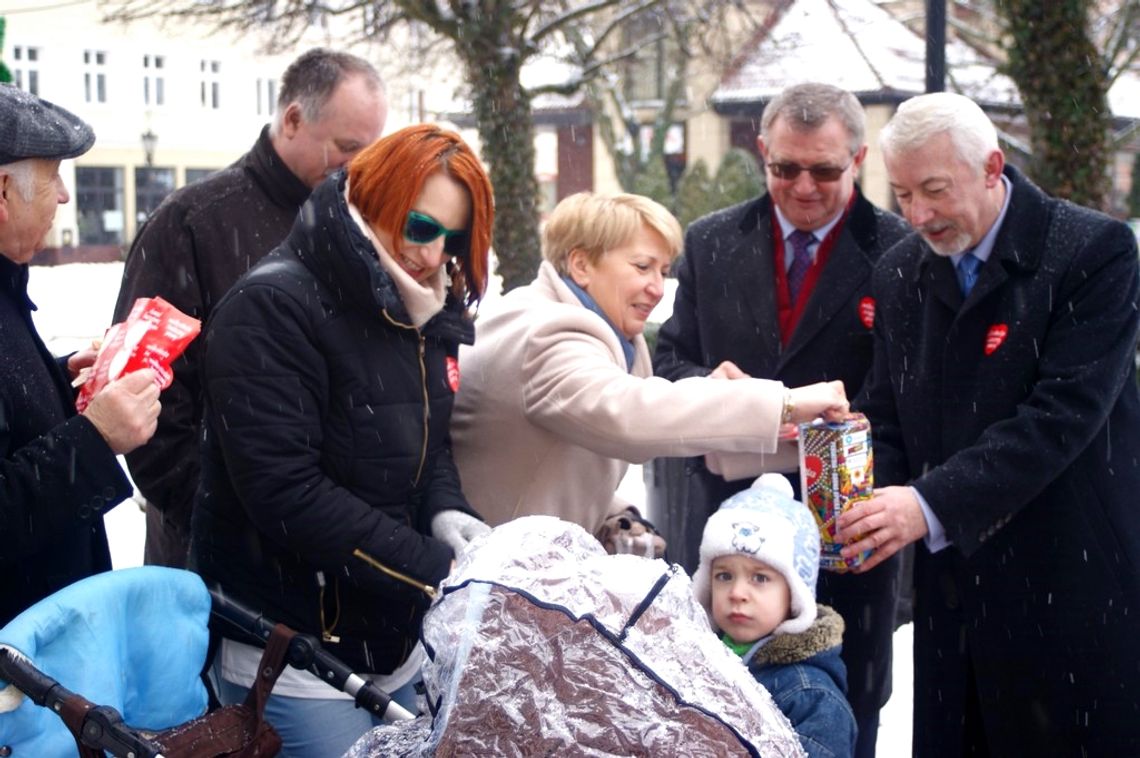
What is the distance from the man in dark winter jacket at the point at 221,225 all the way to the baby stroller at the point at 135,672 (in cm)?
112

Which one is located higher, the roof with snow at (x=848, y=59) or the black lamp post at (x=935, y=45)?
the roof with snow at (x=848, y=59)

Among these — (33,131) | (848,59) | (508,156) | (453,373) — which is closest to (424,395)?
(453,373)

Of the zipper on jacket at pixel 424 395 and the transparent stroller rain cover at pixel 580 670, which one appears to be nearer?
the transparent stroller rain cover at pixel 580 670

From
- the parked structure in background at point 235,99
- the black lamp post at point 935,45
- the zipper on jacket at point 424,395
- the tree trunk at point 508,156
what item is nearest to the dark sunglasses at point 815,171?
the zipper on jacket at point 424,395

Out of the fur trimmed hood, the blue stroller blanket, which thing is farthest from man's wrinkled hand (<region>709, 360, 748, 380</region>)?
the blue stroller blanket

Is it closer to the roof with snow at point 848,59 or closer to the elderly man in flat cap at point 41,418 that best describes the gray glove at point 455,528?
the elderly man in flat cap at point 41,418

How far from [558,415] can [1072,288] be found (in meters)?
1.41

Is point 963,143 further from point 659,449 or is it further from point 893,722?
point 893,722

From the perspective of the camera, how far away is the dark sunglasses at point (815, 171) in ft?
13.0

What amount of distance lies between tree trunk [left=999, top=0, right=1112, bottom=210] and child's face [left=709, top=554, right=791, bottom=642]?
9.37 metres

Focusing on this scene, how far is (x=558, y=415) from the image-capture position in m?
3.20

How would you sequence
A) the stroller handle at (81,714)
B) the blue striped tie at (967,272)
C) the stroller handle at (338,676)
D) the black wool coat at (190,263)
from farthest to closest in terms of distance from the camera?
the black wool coat at (190,263) < the blue striped tie at (967,272) < the stroller handle at (338,676) < the stroller handle at (81,714)

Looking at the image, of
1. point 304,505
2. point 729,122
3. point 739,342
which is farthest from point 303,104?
point 729,122

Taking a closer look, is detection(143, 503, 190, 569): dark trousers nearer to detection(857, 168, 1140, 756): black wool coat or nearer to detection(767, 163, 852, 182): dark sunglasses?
detection(767, 163, 852, 182): dark sunglasses
